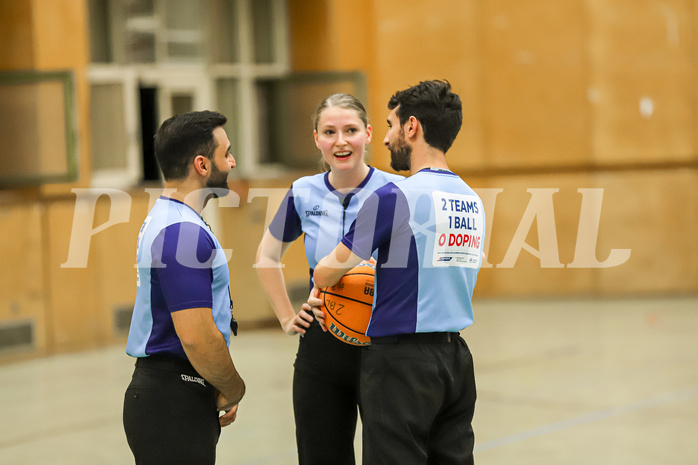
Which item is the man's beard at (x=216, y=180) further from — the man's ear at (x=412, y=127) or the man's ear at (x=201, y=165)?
the man's ear at (x=412, y=127)

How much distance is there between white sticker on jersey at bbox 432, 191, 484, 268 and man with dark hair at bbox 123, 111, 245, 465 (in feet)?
2.80

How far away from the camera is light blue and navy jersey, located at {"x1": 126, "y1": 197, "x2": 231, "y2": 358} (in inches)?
121

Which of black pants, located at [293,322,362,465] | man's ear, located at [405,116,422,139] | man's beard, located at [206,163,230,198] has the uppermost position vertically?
man's ear, located at [405,116,422,139]

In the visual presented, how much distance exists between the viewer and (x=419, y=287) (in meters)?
3.36

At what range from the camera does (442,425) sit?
3.52 m

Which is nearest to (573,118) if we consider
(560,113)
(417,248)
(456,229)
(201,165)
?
(560,113)

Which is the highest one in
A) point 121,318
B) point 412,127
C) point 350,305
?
point 412,127

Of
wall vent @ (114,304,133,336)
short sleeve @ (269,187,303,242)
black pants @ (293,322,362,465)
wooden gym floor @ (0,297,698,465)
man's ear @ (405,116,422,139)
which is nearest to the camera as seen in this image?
man's ear @ (405,116,422,139)

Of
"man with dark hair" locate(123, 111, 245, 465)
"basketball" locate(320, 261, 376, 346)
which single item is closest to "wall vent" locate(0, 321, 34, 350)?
"basketball" locate(320, 261, 376, 346)

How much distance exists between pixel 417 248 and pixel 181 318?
3.14 ft

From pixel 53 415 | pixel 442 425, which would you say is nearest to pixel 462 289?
pixel 442 425

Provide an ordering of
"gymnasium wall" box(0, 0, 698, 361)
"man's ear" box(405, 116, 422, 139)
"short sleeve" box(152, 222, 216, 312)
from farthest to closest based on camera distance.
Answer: "gymnasium wall" box(0, 0, 698, 361), "man's ear" box(405, 116, 422, 139), "short sleeve" box(152, 222, 216, 312)

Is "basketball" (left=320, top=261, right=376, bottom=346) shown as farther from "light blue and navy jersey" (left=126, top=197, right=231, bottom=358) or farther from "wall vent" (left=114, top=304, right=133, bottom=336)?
"wall vent" (left=114, top=304, right=133, bottom=336)

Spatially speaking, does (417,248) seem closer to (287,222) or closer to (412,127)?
(412,127)
